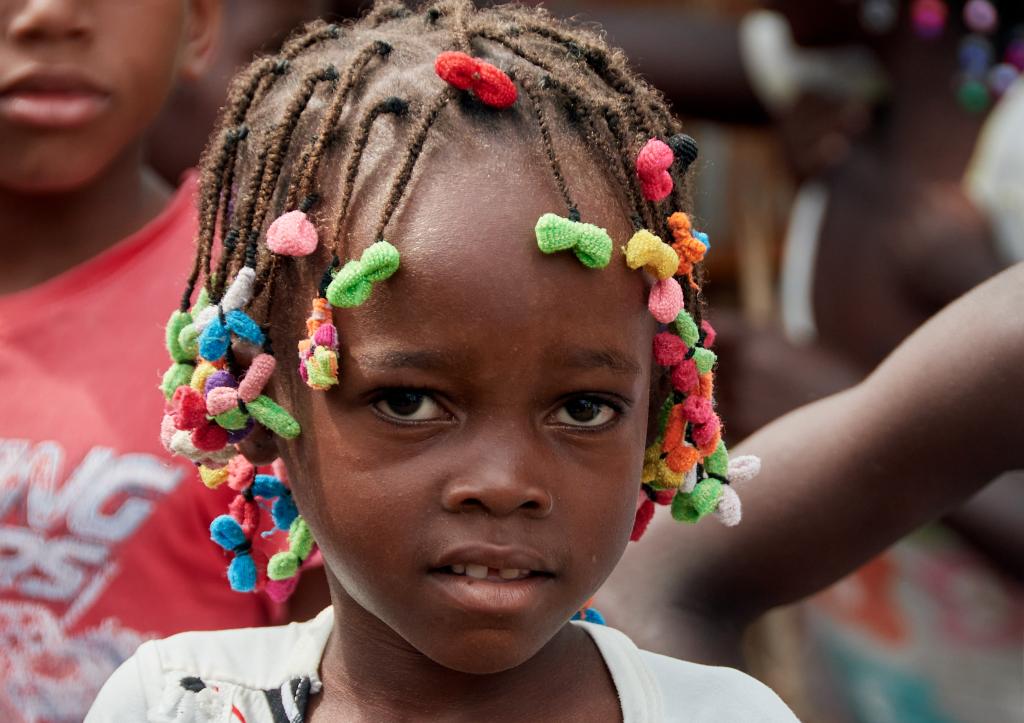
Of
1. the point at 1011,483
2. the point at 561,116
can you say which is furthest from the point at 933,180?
the point at 561,116

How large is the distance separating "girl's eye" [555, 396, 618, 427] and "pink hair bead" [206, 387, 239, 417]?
40 centimetres

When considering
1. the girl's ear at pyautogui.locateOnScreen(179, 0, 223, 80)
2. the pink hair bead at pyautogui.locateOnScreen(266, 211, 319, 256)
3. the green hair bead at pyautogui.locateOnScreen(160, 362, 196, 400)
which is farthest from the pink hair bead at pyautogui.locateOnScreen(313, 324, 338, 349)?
the girl's ear at pyautogui.locateOnScreen(179, 0, 223, 80)

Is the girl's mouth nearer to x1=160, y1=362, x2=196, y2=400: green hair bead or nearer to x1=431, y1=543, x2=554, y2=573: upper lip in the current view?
x1=431, y1=543, x2=554, y2=573: upper lip

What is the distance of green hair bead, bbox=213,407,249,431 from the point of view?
78.5 inches

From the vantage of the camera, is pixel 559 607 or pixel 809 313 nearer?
pixel 559 607

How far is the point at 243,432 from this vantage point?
→ 6.72 feet

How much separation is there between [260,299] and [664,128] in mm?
547

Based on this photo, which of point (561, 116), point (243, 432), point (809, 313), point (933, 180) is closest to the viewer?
point (561, 116)

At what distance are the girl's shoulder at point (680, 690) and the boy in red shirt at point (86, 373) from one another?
0.77 meters

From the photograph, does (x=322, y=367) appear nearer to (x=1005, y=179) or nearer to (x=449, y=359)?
(x=449, y=359)

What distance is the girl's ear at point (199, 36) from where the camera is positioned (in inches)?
116

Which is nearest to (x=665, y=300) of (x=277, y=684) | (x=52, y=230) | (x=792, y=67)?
(x=277, y=684)

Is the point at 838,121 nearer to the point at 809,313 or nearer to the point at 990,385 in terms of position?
the point at 809,313

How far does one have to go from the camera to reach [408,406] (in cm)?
184
